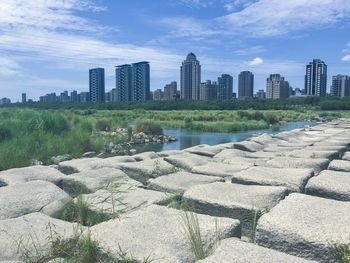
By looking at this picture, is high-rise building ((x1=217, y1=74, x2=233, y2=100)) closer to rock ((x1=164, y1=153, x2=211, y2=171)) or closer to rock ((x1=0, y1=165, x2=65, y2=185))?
rock ((x1=164, y1=153, x2=211, y2=171))

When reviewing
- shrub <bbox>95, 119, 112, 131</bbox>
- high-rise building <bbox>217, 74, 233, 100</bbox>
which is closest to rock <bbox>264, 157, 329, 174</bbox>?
shrub <bbox>95, 119, 112, 131</bbox>

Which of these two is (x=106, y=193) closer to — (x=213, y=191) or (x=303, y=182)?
(x=213, y=191)

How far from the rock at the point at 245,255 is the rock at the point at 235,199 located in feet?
2.00

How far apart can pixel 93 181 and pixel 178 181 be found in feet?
2.78

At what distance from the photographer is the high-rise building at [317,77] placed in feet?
298

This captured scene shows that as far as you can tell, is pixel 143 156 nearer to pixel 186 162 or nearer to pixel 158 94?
pixel 186 162

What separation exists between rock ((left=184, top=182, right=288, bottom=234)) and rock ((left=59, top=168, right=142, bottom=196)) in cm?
93

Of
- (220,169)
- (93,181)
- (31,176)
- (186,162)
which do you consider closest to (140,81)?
(186,162)

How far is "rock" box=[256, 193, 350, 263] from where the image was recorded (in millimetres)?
1973

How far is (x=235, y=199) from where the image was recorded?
288 cm

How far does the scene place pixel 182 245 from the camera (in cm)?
207

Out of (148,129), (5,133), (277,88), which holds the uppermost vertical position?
(277,88)

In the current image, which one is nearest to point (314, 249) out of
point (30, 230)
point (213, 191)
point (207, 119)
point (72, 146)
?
point (213, 191)

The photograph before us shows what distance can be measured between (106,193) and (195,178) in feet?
3.24
